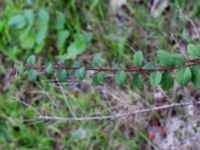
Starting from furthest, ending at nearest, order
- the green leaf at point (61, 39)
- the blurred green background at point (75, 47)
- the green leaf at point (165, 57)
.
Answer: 1. the green leaf at point (61, 39)
2. the blurred green background at point (75, 47)
3. the green leaf at point (165, 57)

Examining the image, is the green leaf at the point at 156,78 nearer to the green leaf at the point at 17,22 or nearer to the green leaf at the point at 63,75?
the green leaf at the point at 63,75

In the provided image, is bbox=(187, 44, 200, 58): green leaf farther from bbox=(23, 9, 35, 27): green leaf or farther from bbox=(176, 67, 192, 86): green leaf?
bbox=(23, 9, 35, 27): green leaf

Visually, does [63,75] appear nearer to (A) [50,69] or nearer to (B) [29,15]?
(A) [50,69]

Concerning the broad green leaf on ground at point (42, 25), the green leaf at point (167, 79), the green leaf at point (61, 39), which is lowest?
the green leaf at point (167, 79)

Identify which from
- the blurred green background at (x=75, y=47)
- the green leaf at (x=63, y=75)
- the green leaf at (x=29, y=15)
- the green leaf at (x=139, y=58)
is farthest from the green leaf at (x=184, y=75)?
the green leaf at (x=29, y=15)

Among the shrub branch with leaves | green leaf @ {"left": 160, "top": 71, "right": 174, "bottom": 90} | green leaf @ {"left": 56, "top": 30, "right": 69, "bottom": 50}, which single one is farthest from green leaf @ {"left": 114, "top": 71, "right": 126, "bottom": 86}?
green leaf @ {"left": 56, "top": 30, "right": 69, "bottom": 50}

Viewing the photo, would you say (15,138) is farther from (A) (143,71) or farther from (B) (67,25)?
(A) (143,71)
